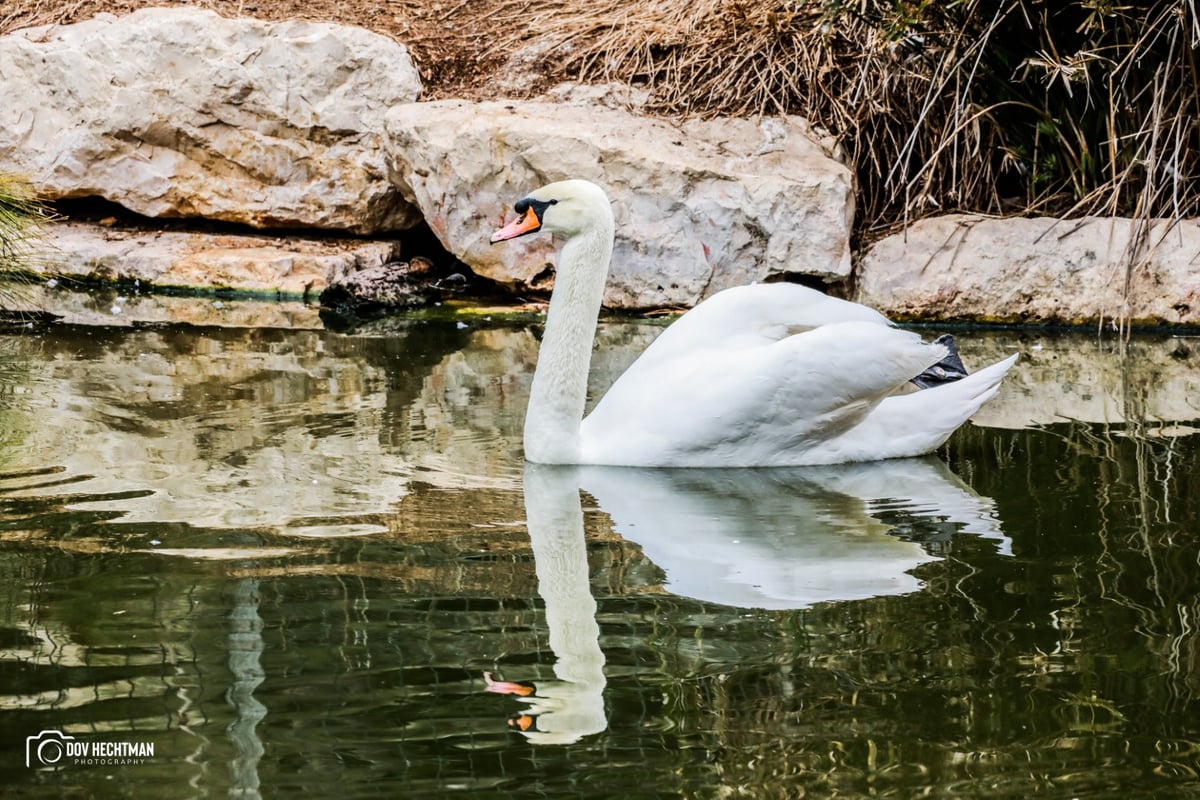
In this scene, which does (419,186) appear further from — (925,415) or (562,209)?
(925,415)

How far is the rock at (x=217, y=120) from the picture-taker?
923cm

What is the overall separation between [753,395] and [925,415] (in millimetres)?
719

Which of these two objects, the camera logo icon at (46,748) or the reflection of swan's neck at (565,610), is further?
the reflection of swan's neck at (565,610)

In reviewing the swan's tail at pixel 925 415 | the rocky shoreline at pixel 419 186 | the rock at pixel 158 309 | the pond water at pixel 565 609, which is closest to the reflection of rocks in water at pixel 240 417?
the pond water at pixel 565 609

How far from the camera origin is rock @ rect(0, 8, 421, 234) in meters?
9.23

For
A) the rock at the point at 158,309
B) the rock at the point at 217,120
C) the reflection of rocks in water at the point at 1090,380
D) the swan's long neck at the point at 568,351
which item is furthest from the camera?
the rock at the point at 217,120

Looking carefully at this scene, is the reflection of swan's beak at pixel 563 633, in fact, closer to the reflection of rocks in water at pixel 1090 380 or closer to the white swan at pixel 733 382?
the white swan at pixel 733 382

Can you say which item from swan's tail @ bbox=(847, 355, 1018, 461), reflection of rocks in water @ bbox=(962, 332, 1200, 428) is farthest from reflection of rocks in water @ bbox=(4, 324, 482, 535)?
reflection of rocks in water @ bbox=(962, 332, 1200, 428)

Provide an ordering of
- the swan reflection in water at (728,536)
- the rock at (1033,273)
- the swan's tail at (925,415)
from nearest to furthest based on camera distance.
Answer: the swan reflection in water at (728,536) < the swan's tail at (925,415) < the rock at (1033,273)

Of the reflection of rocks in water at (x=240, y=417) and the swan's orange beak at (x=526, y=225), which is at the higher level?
the swan's orange beak at (x=526, y=225)

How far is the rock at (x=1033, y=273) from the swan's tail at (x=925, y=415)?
2.58 metres

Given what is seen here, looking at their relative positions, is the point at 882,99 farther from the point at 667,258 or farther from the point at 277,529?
the point at 277,529

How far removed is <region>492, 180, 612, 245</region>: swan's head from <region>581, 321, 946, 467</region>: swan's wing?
0.53 metres

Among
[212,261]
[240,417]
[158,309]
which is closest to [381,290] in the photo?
[212,261]
